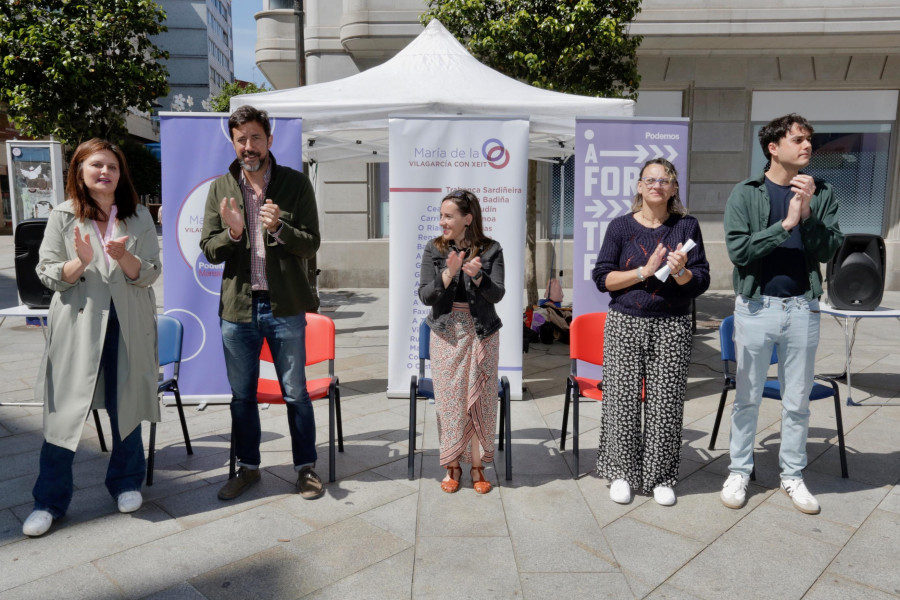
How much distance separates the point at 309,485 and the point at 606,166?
3.41 meters

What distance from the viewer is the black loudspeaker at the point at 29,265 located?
586 centimetres

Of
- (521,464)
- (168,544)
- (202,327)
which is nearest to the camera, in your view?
(168,544)

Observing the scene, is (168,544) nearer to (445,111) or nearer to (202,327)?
(202,327)

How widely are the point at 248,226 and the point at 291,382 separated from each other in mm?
830

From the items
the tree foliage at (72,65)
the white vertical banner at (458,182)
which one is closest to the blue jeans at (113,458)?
the white vertical banner at (458,182)

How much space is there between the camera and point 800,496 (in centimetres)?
339

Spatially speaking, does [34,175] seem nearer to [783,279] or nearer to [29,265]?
[29,265]

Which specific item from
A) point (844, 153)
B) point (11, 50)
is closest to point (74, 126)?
point (11, 50)

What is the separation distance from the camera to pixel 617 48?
26.5ft

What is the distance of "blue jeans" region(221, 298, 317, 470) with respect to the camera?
3352mm

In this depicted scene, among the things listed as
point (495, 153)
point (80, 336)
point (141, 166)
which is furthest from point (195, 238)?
point (141, 166)

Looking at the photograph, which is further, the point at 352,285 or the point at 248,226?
the point at 352,285

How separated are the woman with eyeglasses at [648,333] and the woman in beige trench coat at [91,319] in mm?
2321

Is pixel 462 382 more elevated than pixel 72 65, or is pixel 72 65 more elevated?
pixel 72 65
